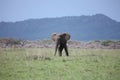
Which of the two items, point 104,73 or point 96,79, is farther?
point 104,73

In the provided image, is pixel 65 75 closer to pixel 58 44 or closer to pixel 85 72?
pixel 85 72

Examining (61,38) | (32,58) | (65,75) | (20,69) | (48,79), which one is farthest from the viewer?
(61,38)

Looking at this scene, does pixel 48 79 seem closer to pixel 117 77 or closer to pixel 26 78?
pixel 26 78

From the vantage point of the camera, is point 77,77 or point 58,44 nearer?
point 77,77

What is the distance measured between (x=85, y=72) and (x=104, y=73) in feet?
2.96

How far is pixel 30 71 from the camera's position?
14250 mm

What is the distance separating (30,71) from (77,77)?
2.69m

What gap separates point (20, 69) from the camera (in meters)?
15.0

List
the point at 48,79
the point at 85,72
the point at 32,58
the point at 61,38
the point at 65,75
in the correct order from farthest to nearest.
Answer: the point at 61,38, the point at 32,58, the point at 85,72, the point at 65,75, the point at 48,79

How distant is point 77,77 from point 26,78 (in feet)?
7.05

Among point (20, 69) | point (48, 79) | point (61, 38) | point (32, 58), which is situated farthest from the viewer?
point (61, 38)

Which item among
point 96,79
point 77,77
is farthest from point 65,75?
point 96,79

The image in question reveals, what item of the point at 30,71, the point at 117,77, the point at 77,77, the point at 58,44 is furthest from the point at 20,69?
the point at 58,44

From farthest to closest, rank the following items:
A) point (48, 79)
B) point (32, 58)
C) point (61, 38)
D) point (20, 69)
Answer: point (61, 38) < point (32, 58) < point (20, 69) < point (48, 79)
